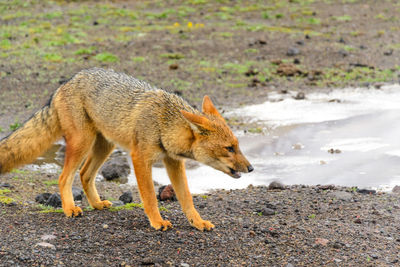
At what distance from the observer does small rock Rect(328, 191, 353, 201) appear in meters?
8.30

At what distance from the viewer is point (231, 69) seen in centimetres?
1723

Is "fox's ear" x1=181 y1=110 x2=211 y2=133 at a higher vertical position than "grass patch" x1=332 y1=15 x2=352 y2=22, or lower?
higher

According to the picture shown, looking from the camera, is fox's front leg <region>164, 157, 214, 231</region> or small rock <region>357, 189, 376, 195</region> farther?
small rock <region>357, 189, 376, 195</region>

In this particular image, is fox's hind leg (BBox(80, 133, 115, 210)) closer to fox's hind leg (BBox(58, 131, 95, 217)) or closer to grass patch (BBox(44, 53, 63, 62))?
fox's hind leg (BBox(58, 131, 95, 217))

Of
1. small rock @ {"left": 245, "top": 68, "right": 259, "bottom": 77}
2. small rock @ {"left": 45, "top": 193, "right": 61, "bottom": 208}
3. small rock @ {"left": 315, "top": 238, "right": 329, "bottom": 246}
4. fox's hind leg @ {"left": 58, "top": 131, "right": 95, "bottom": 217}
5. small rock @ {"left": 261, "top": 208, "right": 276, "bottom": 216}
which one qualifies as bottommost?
small rock @ {"left": 245, "top": 68, "right": 259, "bottom": 77}

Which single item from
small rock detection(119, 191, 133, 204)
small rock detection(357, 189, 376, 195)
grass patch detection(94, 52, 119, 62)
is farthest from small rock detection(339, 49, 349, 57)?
small rock detection(119, 191, 133, 204)

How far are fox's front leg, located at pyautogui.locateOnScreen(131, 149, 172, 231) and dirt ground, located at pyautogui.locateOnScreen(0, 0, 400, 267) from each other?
5.4 inches

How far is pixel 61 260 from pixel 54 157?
525cm

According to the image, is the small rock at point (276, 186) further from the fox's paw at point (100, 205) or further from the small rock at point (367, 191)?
the fox's paw at point (100, 205)

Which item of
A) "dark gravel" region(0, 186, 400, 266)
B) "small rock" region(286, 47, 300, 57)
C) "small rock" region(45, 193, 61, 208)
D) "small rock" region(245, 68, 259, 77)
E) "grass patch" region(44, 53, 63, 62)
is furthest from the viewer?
"small rock" region(286, 47, 300, 57)

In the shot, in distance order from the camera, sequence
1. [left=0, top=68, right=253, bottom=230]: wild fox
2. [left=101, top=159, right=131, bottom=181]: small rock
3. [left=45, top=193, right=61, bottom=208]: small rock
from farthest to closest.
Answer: [left=101, top=159, right=131, bottom=181]: small rock → [left=45, top=193, right=61, bottom=208]: small rock → [left=0, top=68, right=253, bottom=230]: wild fox

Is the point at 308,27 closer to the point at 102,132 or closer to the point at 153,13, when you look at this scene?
the point at 153,13

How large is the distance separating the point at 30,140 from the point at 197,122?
2388 mm

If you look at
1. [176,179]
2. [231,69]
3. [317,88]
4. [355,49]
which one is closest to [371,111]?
[317,88]
